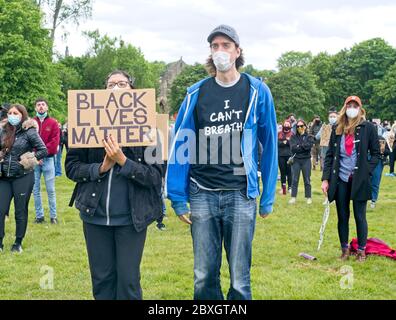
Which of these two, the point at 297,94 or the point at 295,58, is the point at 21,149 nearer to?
the point at 297,94

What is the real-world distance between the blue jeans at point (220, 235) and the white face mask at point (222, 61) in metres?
0.97

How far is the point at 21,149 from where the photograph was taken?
28.4 ft

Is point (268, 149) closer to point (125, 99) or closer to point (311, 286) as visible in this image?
point (125, 99)

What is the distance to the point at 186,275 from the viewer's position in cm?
755

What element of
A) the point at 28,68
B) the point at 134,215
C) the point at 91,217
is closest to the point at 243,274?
the point at 134,215

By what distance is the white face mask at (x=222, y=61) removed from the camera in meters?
4.51

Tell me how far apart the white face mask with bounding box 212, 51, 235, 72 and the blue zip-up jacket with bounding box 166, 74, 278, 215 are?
226 mm

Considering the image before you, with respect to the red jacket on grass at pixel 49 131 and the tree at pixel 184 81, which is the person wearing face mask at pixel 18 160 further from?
the tree at pixel 184 81

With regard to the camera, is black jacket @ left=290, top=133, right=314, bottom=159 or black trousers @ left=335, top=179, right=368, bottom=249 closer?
black trousers @ left=335, top=179, right=368, bottom=249

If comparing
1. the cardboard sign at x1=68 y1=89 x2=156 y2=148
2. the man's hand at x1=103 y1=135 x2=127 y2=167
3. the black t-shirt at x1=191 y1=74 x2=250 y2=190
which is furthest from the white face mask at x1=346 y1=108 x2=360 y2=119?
the man's hand at x1=103 y1=135 x2=127 y2=167

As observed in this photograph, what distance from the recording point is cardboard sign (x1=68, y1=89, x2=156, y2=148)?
4785 mm

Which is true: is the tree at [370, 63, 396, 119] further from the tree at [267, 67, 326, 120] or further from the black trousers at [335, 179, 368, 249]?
the black trousers at [335, 179, 368, 249]

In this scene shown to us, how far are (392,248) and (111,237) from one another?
20.1 ft

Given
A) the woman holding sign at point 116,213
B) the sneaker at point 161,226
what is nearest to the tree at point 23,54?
the sneaker at point 161,226
